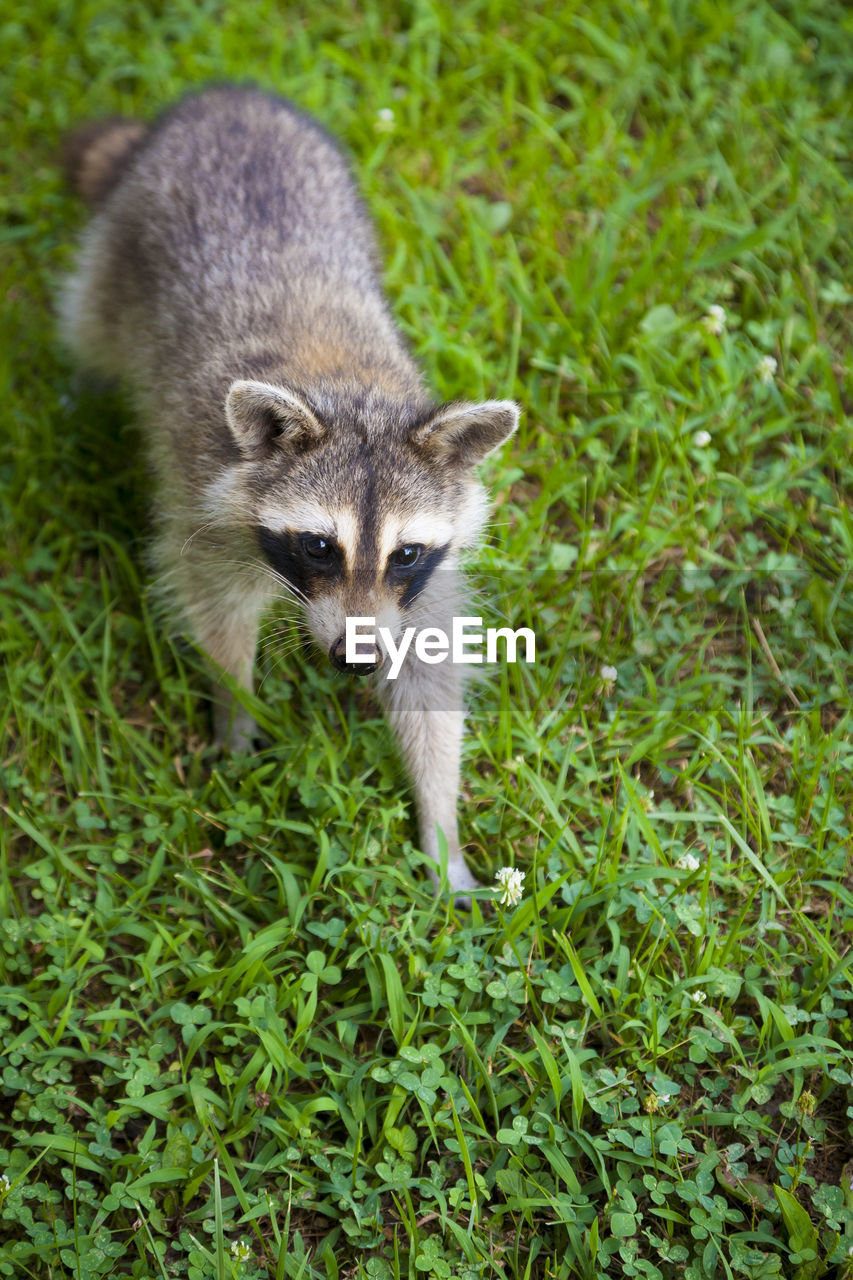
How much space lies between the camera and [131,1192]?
9.75 ft

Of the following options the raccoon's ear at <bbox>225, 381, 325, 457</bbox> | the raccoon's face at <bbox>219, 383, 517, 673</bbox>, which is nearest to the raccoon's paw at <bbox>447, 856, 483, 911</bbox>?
the raccoon's face at <bbox>219, 383, 517, 673</bbox>

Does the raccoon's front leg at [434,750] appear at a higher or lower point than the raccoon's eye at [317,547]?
lower

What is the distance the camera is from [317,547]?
3.40 meters

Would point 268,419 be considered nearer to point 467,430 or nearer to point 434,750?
point 467,430

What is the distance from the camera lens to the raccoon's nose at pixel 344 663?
3215mm

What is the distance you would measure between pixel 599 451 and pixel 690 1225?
9.01 feet

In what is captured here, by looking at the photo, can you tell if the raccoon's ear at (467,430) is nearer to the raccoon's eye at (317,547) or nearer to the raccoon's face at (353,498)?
the raccoon's face at (353,498)

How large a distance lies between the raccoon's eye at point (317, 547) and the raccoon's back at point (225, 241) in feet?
2.51

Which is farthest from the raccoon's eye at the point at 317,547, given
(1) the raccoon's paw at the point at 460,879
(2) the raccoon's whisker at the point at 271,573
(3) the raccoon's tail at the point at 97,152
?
(3) the raccoon's tail at the point at 97,152

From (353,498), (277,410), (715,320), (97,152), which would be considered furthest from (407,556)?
(97,152)

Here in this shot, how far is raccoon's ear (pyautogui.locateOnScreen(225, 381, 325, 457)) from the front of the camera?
329cm

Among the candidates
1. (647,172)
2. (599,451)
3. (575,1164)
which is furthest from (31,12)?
(575,1164)

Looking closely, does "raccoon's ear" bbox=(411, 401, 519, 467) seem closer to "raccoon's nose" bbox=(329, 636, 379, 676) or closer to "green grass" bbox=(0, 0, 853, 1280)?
"green grass" bbox=(0, 0, 853, 1280)

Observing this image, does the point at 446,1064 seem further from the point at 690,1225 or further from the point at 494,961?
the point at 690,1225
